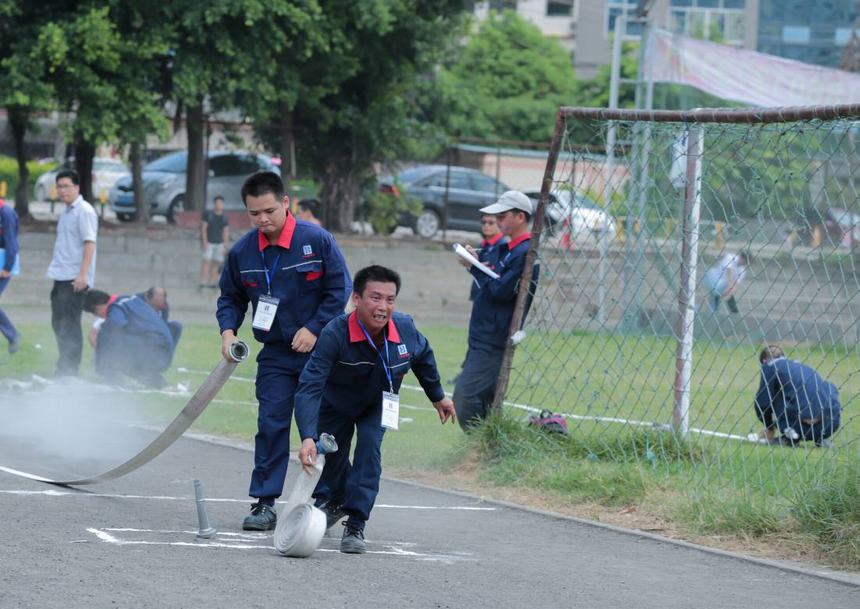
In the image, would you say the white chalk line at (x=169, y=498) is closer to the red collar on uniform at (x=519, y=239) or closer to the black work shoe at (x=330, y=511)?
the black work shoe at (x=330, y=511)

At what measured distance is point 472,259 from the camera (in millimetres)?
9492

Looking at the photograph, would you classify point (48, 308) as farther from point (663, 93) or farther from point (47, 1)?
point (663, 93)

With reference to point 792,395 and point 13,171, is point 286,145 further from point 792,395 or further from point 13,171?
point 792,395

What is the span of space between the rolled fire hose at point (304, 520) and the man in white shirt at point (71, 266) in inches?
272

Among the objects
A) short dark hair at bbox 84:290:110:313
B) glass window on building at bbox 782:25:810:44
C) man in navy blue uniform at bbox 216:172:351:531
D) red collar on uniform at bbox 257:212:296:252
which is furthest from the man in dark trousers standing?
glass window on building at bbox 782:25:810:44

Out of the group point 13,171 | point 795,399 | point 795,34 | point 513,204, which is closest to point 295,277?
point 513,204

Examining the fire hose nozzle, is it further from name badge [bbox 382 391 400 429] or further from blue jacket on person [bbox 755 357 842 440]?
blue jacket on person [bbox 755 357 842 440]

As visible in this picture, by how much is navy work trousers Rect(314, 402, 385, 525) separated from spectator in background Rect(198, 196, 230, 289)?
17.2m

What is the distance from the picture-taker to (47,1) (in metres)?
22.2

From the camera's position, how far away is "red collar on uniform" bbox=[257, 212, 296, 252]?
24.0 feet

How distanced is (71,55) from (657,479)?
15.6 metres

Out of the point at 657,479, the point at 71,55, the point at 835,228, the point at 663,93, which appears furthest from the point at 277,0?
the point at 657,479

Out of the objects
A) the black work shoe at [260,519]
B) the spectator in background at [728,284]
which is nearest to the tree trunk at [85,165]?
the spectator in background at [728,284]

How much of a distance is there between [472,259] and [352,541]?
3.12 m
